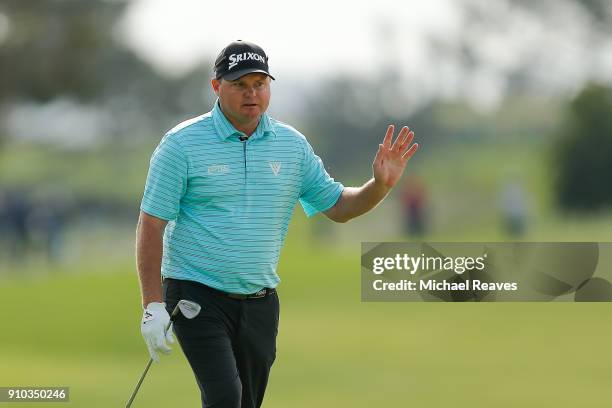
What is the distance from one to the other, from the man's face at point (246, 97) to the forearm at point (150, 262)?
74 centimetres

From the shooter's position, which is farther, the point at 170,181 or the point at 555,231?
the point at 555,231

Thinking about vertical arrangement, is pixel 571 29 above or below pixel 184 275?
above

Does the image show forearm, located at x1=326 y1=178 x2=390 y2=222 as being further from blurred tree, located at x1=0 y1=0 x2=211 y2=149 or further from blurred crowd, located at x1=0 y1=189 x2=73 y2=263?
blurred tree, located at x1=0 y1=0 x2=211 y2=149

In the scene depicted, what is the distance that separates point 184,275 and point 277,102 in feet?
277

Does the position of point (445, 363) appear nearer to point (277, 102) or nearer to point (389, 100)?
point (389, 100)

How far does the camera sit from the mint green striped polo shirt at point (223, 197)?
6.82 meters

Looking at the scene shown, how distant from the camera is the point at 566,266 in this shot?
17.9 meters

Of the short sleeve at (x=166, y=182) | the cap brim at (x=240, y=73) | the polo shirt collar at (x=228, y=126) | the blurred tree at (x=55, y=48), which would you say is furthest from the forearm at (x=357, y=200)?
the blurred tree at (x=55, y=48)

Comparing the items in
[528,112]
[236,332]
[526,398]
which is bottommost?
[526,398]

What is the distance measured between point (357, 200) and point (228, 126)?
3.02ft

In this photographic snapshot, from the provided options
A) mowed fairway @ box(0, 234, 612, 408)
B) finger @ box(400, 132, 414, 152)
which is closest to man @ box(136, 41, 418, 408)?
finger @ box(400, 132, 414, 152)

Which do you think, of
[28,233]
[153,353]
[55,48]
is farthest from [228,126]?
[55,48]

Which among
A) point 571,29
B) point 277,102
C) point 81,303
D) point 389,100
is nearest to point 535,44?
point 571,29

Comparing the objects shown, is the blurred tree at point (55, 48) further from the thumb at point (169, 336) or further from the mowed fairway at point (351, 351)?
the thumb at point (169, 336)
